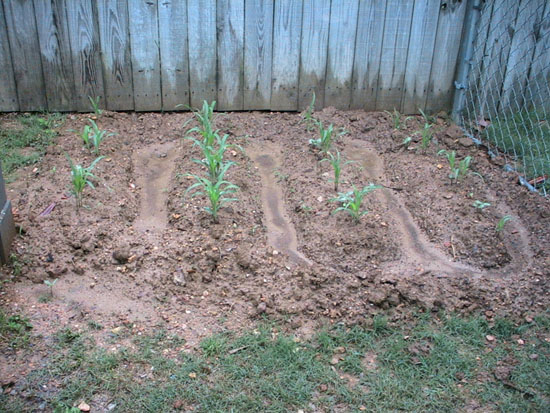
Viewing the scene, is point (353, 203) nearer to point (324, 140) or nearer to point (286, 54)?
point (324, 140)

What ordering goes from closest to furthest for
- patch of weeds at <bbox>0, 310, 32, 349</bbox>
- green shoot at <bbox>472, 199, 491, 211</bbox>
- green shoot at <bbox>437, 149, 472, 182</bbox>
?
patch of weeds at <bbox>0, 310, 32, 349</bbox>, green shoot at <bbox>472, 199, 491, 211</bbox>, green shoot at <bbox>437, 149, 472, 182</bbox>

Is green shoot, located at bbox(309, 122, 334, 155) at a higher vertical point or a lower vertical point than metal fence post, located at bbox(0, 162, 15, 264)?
higher

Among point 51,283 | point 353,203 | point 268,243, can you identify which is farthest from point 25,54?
point 353,203

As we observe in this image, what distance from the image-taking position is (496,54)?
515cm

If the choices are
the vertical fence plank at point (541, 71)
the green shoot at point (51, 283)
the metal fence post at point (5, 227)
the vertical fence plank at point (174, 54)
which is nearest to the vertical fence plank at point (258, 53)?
the vertical fence plank at point (174, 54)

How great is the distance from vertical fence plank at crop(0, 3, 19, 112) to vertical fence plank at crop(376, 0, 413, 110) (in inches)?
128

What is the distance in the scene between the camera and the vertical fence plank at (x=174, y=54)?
4.85 m

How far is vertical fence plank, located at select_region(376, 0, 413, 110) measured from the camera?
5.03 m

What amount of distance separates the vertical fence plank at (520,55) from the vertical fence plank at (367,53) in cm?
120

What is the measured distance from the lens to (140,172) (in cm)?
435

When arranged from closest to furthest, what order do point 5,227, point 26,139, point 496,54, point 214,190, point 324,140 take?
1. point 5,227
2. point 214,190
3. point 324,140
4. point 26,139
5. point 496,54

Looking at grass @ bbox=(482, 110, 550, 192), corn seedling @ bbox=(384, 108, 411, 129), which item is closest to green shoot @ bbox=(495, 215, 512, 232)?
grass @ bbox=(482, 110, 550, 192)

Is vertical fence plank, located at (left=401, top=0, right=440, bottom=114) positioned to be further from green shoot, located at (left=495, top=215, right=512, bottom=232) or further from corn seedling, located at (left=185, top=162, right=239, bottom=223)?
corn seedling, located at (left=185, top=162, right=239, bottom=223)

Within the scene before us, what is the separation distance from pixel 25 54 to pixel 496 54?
13.6 ft
